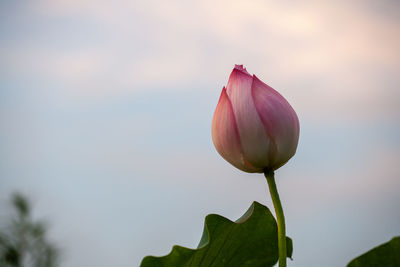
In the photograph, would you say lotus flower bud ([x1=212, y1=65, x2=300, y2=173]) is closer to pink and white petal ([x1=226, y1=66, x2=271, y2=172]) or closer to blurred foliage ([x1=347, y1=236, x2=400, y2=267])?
pink and white petal ([x1=226, y1=66, x2=271, y2=172])

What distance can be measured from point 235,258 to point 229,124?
0.53 feet

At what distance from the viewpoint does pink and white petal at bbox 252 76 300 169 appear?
1.29 feet

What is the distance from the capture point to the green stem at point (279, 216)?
14.3 inches

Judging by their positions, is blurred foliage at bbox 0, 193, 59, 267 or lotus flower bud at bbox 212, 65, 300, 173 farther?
blurred foliage at bbox 0, 193, 59, 267

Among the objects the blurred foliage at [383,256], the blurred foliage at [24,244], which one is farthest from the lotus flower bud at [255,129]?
the blurred foliage at [24,244]

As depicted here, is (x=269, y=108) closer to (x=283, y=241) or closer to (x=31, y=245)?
(x=283, y=241)

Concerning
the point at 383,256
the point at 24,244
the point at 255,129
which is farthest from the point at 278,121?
the point at 24,244

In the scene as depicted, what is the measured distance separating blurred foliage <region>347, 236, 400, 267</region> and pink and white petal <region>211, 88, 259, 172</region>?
0.39ft

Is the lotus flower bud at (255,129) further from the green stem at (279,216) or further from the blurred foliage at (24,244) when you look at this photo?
the blurred foliage at (24,244)

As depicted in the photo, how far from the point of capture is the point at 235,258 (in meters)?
0.48

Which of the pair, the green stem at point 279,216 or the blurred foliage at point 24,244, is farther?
the blurred foliage at point 24,244

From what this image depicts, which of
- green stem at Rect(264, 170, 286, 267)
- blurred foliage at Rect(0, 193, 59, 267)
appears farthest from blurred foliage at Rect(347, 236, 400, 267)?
blurred foliage at Rect(0, 193, 59, 267)

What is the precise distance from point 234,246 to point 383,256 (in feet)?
0.46

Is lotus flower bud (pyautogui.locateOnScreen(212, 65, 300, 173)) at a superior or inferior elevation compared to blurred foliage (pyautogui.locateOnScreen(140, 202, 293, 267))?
superior
